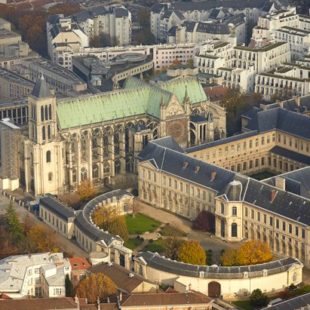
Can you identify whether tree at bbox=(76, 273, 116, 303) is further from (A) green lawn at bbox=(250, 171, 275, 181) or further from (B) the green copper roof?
(A) green lawn at bbox=(250, 171, 275, 181)

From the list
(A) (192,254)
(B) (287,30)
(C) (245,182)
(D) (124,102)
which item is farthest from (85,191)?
(B) (287,30)

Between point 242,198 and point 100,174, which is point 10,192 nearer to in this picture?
point 100,174

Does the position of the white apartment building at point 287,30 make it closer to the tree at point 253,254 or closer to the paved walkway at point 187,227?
the paved walkway at point 187,227

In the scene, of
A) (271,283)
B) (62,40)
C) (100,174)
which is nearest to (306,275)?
(271,283)

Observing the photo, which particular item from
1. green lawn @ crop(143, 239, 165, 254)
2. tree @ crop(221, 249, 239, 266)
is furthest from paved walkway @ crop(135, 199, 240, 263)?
green lawn @ crop(143, 239, 165, 254)

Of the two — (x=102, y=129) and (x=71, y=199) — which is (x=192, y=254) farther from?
(x=102, y=129)

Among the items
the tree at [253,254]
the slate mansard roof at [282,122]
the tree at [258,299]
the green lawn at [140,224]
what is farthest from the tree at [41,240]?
the slate mansard roof at [282,122]

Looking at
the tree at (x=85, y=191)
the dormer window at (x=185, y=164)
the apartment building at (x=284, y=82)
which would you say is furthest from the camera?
the apartment building at (x=284, y=82)
